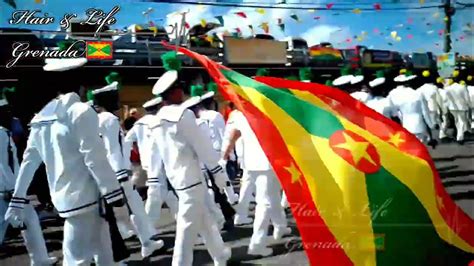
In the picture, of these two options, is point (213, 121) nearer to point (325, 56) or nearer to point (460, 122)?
point (325, 56)

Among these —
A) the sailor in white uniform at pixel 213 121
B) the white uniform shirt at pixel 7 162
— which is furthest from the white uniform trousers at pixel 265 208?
the white uniform shirt at pixel 7 162

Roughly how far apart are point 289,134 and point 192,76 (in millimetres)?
542

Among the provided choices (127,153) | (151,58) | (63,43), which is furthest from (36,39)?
(127,153)

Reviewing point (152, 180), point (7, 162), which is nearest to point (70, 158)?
point (7, 162)

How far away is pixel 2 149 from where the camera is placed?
134 inches

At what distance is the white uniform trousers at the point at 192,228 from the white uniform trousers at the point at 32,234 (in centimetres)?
65

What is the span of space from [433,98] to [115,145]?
1.66 meters

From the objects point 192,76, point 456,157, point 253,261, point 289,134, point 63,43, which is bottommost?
point 253,261

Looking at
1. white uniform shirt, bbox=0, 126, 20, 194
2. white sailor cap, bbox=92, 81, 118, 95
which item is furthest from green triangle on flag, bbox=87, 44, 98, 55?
white uniform shirt, bbox=0, 126, 20, 194

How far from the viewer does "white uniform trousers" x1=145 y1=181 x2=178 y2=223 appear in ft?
12.9

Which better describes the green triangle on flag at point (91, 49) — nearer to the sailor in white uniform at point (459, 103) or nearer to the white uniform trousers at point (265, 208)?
the white uniform trousers at point (265, 208)

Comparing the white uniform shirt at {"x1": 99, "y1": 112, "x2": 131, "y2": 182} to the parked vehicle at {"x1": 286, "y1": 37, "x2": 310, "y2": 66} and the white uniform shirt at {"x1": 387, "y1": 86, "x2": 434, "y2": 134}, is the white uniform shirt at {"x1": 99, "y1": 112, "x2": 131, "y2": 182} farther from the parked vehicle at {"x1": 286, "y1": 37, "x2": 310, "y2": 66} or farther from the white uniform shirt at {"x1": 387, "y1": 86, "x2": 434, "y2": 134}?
the white uniform shirt at {"x1": 387, "y1": 86, "x2": 434, "y2": 134}

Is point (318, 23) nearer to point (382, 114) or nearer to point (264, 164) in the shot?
point (382, 114)

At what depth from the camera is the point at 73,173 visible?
11.1 feet
